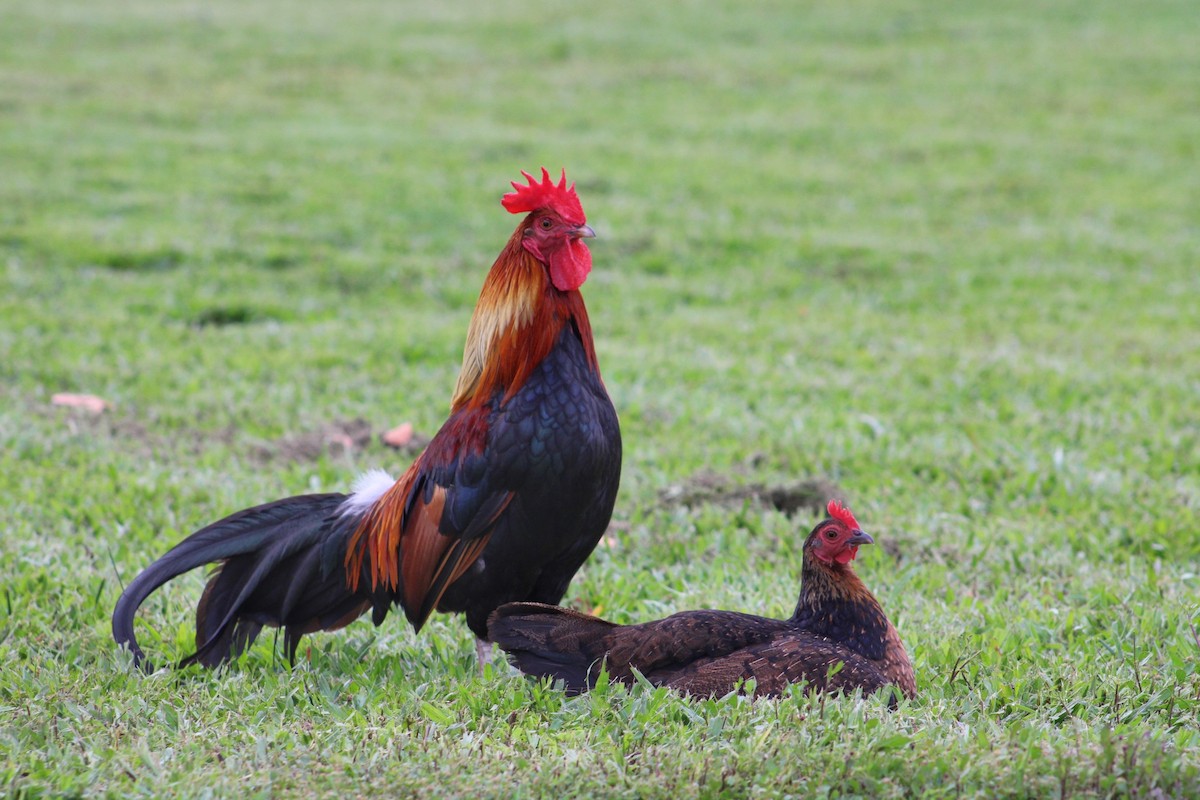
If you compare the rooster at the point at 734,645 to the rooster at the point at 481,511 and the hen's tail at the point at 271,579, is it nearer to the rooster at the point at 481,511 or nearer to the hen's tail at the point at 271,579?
the rooster at the point at 481,511

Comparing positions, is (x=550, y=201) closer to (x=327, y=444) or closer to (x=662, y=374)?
(x=327, y=444)

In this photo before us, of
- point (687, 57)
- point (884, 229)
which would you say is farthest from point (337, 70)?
point (884, 229)

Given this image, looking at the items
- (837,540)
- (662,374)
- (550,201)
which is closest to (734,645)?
(837,540)

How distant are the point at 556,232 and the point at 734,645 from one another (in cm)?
150

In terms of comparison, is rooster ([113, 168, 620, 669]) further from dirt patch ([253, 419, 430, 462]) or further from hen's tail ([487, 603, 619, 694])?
dirt patch ([253, 419, 430, 462])

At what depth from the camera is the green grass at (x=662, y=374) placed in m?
3.54

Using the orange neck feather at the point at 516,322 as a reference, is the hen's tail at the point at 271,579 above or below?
below

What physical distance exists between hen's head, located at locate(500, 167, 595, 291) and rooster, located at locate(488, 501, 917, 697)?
1.14 meters

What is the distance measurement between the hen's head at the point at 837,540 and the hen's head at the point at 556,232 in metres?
1.19

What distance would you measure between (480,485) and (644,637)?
0.73 meters

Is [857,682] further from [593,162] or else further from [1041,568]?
[593,162]

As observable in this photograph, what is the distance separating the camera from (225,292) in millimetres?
10031

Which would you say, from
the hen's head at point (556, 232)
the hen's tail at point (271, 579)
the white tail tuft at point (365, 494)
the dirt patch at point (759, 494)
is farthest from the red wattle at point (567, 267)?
the dirt patch at point (759, 494)

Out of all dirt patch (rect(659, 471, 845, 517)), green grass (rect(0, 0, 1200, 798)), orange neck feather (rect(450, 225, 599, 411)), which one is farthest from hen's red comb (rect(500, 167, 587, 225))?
dirt patch (rect(659, 471, 845, 517))
